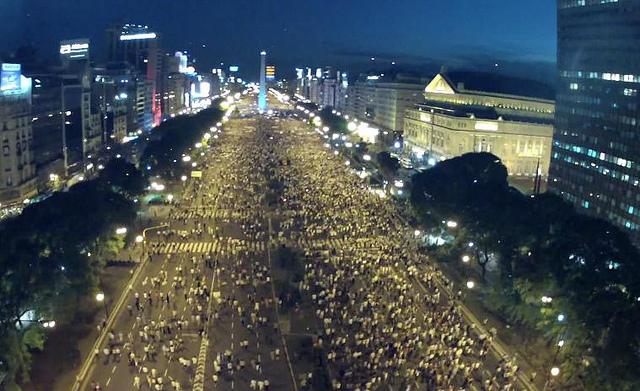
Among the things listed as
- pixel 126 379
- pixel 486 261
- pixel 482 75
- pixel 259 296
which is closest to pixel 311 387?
pixel 126 379

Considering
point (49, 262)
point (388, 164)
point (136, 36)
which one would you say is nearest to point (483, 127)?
point (388, 164)

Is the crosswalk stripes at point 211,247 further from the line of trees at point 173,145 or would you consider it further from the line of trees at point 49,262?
the line of trees at point 173,145

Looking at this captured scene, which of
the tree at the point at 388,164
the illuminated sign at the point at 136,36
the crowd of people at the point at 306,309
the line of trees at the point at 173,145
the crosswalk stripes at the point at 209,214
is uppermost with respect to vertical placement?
the illuminated sign at the point at 136,36

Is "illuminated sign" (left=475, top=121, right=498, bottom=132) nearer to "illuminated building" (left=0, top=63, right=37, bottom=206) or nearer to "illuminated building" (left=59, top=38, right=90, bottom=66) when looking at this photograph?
"illuminated building" (left=0, top=63, right=37, bottom=206)

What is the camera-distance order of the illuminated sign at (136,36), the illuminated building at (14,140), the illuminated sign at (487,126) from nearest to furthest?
the illuminated building at (14,140)
the illuminated sign at (487,126)
the illuminated sign at (136,36)

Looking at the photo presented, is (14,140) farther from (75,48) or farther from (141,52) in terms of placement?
(141,52)

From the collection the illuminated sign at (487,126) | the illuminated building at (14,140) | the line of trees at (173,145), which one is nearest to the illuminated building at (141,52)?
the line of trees at (173,145)

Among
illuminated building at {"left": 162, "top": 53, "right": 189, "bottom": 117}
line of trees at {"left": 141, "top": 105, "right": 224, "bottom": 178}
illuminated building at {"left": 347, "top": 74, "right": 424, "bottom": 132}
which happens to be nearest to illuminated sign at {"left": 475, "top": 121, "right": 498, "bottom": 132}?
line of trees at {"left": 141, "top": 105, "right": 224, "bottom": 178}
